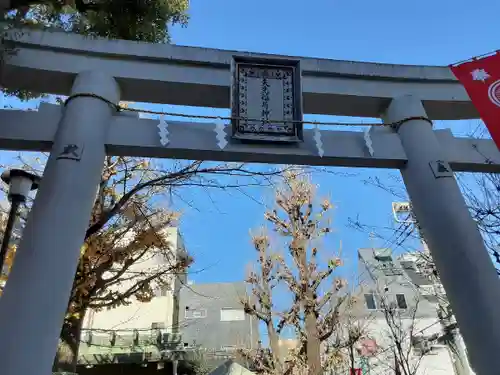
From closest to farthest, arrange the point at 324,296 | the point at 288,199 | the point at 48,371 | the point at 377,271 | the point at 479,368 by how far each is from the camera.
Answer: the point at 48,371, the point at 479,368, the point at 324,296, the point at 288,199, the point at 377,271

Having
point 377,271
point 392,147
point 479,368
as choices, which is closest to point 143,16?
point 392,147

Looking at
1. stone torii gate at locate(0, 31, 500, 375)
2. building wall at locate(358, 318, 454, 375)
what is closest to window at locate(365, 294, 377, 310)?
building wall at locate(358, 318, 454, 375)

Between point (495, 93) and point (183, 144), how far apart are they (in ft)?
10.6

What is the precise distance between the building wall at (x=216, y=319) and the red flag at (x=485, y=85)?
1600cm

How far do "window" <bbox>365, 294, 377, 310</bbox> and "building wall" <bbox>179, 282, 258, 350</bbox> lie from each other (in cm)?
539

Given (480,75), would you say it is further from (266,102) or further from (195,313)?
(195,313)

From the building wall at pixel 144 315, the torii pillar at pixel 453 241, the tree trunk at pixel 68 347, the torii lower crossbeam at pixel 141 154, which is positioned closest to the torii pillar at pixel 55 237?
the torii lower crossbeam at pixel 141 154

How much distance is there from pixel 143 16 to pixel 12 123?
5.73 ft

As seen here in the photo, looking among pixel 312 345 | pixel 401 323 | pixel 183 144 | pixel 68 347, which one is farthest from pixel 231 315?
pixel 183 144

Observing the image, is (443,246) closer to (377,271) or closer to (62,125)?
(62,125)

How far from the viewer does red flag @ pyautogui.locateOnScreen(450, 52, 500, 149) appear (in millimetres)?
4312

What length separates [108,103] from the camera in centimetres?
434

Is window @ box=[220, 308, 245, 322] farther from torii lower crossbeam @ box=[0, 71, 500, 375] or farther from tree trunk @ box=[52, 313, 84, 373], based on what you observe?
torii lower crossbeam @ box=[0, 71, 500, 375]

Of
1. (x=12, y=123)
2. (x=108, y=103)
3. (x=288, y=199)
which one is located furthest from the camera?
(x=288, y=199)
